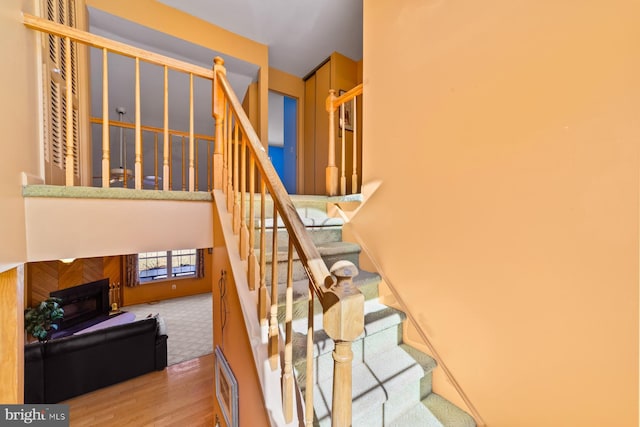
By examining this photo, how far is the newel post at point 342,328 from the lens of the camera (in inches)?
28.1

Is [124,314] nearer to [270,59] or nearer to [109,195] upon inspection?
[109,195]

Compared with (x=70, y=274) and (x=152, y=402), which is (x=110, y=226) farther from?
(x=70, y=274)

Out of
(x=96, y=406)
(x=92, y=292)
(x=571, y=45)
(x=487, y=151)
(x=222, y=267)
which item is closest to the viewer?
(x=571, y=45)

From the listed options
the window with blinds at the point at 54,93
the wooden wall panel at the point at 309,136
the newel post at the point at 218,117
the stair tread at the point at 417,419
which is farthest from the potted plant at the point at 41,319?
the stair tread at the point at 417,419

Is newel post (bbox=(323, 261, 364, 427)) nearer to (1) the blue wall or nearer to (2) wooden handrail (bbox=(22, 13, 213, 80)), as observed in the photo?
(2) wooden handrail (bbox=(22, 13, 213, 80))

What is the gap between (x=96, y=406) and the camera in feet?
9.87

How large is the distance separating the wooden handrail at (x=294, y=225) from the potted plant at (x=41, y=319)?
13.4ft

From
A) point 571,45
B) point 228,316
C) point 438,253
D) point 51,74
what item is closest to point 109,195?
point 228,316

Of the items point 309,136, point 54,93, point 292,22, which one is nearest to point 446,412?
point 54,93

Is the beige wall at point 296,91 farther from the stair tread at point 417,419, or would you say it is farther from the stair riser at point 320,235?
the stair tread at point 417,419

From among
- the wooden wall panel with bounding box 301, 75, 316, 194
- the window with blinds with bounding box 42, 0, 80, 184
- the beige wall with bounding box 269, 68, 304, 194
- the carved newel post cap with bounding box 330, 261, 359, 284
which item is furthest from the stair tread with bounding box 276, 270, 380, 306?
the beige wall with bounding box 269, 68, 304, 194

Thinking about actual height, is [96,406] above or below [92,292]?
below

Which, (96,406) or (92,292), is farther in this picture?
(92,292)

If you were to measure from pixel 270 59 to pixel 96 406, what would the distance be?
5034 mm
